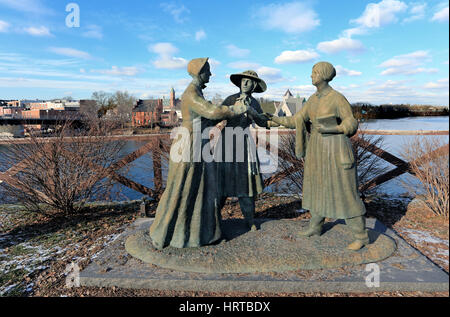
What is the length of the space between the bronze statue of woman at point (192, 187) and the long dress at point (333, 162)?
107 centimetres

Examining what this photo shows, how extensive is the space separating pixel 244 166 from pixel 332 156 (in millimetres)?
1248

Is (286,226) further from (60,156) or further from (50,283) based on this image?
(60,156)

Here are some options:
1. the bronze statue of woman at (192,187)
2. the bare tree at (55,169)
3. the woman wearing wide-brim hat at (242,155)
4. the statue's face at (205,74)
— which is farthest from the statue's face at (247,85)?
the bare tree at (55,169)

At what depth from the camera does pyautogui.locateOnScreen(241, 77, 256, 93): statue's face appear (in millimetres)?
3785

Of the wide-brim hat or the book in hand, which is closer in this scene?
the book in hand

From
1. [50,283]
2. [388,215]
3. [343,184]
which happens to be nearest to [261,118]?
[343,184]

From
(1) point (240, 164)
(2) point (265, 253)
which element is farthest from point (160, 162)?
(2) point (265, 253)

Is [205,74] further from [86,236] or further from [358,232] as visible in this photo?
[86,236]

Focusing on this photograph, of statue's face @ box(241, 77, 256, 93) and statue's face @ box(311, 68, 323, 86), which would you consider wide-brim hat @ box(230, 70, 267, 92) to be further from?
statue's face @ box(311, 68, 323, 86)

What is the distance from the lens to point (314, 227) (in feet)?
13.3

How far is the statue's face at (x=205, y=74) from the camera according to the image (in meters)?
3.52

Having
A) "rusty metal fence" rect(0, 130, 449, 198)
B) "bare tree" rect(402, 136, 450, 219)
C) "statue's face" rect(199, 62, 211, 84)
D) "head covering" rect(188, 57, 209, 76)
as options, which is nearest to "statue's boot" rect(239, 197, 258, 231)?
"statue's face" rect(199, 62, 211, 84)

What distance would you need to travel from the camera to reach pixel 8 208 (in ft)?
23.1
